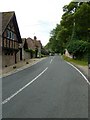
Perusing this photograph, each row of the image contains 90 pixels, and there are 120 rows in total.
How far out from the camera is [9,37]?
39562 mm

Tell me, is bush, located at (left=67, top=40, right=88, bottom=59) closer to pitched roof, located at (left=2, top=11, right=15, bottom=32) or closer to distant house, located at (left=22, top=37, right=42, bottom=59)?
distant house, located at (left=22, top=37, right=42, bottom=59)

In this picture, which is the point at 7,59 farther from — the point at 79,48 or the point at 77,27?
the point at 77,27

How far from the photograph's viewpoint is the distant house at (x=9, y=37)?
121 feet

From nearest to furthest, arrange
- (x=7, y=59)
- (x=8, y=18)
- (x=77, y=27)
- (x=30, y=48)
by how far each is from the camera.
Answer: (x=8, y=18) < (x=7, y=59) < (x=77, y=27) < (x=30, y=48)

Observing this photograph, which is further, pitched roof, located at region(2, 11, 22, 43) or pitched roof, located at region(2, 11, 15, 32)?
pitched roof, located at region(2, 11, 22, 43)

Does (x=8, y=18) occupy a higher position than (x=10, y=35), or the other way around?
(x=8, y=18)

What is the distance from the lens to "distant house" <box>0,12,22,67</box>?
3687cm

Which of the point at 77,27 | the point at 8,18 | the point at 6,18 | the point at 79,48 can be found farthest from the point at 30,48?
the point at 8,18

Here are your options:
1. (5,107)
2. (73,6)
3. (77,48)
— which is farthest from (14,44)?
(5,107)

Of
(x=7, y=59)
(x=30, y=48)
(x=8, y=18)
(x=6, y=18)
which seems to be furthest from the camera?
(x=30, y=48)

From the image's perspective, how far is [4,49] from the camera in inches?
1463

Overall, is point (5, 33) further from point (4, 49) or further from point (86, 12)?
point (86, 12)

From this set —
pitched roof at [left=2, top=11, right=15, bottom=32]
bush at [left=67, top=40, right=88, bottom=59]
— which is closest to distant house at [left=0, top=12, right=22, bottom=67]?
pitched roof at [left=2, top=11, right=15, bottom=32]

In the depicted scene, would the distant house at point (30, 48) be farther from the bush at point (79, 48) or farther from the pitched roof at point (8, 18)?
the pitched roof at point (8, 18)
